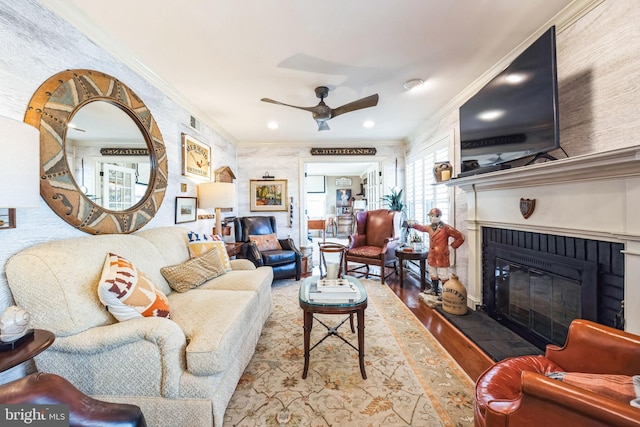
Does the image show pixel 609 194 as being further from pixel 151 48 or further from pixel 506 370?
pixel 151 48

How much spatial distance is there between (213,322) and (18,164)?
1.13 meters

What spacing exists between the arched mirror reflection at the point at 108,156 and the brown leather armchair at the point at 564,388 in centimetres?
262

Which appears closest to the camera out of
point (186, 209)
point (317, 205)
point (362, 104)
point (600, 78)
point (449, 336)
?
point (600, 78)

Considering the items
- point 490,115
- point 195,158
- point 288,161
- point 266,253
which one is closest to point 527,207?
point 490,115

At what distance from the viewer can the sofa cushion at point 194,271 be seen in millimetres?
2092

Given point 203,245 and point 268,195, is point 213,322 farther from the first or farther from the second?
point 268,195

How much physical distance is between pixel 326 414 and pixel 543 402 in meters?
1.08

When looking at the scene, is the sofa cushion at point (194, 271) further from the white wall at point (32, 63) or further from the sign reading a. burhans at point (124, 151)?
the sign reading a. burhans at point (124, 151)

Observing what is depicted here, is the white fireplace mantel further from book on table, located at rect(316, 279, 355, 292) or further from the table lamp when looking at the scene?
the table lamp

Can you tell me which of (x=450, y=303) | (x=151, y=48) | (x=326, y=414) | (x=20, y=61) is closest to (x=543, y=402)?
(x=326, y=414)

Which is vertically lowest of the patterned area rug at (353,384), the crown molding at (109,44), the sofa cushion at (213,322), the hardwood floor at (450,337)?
the patterned area rug at (353,384)

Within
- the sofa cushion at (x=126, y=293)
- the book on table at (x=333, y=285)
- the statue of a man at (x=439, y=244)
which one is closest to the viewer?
the sofa cushion at (x=126, y=293)

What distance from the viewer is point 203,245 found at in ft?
8.52

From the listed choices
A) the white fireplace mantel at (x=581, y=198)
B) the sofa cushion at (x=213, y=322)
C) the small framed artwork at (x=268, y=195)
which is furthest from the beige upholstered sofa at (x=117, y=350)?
the small framed artwork at (x=268, y=195)
